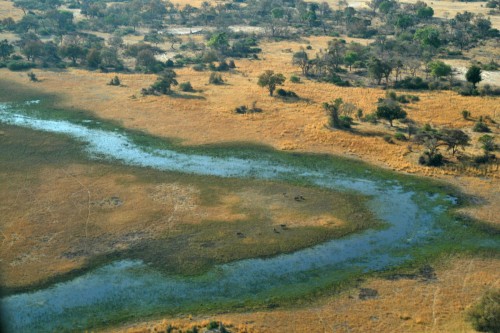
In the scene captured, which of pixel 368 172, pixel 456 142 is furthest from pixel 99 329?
pixel 456 142

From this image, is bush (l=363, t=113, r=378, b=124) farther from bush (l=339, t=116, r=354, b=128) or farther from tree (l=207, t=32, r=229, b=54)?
tree (l=207, t=32, r=229, b=54)

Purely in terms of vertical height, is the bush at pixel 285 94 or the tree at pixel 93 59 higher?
the tree at pixel 93 59

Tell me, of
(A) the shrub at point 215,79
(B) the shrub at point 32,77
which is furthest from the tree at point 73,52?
(A) the shrub at point 215,79

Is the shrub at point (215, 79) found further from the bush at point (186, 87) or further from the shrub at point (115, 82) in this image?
the shrub at point (115, 82)

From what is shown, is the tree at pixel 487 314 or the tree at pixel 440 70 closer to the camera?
the tree at pixel 487 314

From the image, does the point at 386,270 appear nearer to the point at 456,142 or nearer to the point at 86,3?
the point at 456,142

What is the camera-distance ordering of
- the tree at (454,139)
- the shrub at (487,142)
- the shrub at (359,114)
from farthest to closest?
the shrub at (359,114) < the shrub at (487,142) < the tree at (454,139)
